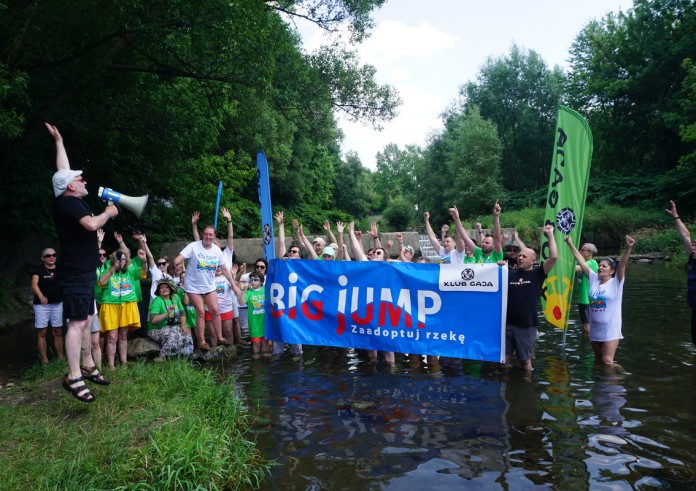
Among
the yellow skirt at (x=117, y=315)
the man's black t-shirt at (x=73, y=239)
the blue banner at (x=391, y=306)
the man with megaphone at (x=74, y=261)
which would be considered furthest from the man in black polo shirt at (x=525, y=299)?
the yellow skirt at (x=117, y=315)

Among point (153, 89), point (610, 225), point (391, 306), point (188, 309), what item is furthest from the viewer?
point (610, 225)

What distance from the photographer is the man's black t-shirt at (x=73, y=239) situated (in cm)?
489

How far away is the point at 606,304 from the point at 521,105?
5245 centimetres

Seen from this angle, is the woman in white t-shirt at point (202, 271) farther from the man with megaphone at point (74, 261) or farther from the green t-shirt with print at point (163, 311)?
the man with megaphone at point (74, 261)

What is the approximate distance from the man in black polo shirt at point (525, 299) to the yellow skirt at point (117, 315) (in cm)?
566

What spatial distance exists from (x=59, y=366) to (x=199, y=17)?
315 inches

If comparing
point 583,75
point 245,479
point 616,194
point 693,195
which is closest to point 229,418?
point 245,479

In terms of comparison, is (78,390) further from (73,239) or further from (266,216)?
(266,216)

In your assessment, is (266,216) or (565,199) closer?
(565,199)

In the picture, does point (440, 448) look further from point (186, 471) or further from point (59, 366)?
point (59, 366)

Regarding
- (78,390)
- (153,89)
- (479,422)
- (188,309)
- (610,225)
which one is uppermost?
(153,89)

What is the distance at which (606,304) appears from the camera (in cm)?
739

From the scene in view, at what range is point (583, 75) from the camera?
44.3 metres

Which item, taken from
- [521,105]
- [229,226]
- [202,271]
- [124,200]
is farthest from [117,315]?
[521,105]
